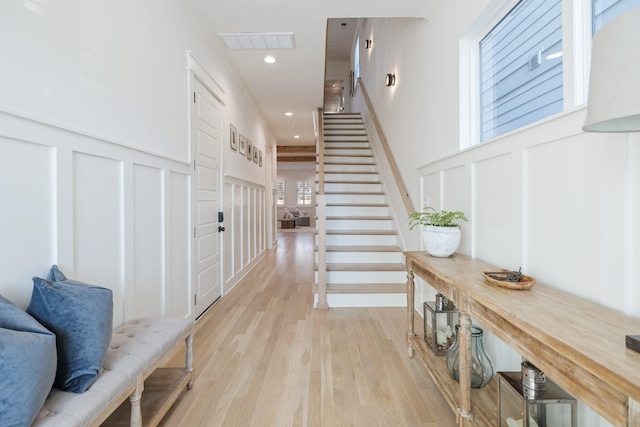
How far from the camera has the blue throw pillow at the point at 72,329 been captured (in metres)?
1.05

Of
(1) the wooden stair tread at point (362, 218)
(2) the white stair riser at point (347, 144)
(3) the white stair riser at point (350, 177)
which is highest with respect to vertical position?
(2) the white stair riser at point (347, 144)

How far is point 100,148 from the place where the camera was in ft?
5.32

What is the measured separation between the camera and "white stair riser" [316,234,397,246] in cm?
395

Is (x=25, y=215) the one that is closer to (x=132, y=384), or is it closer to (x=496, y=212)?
(x=132, y=384)

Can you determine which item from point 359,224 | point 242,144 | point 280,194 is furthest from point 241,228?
point 280,194

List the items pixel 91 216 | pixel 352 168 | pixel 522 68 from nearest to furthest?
pixel 91 216
pixel 522 68
pixel 352 168

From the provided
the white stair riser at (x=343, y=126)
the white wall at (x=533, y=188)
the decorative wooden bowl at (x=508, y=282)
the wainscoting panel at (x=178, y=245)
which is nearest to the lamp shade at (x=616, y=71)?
the white wall at (x=533, y=188)

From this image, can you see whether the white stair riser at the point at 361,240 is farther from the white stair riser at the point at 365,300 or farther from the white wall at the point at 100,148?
the white wall at the point at 100,148

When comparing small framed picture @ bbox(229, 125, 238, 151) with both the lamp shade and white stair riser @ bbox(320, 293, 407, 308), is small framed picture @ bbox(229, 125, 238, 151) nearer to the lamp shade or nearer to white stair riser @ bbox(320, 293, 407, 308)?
white stair riser @ bbox(320, 293, 407, 308)

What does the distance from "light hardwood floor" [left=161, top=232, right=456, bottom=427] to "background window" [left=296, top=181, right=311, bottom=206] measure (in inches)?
470

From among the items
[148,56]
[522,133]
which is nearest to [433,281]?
[522,133]

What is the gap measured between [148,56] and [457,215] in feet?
7.59

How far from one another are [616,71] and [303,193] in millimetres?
14673

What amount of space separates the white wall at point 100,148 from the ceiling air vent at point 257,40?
1.47 feet
